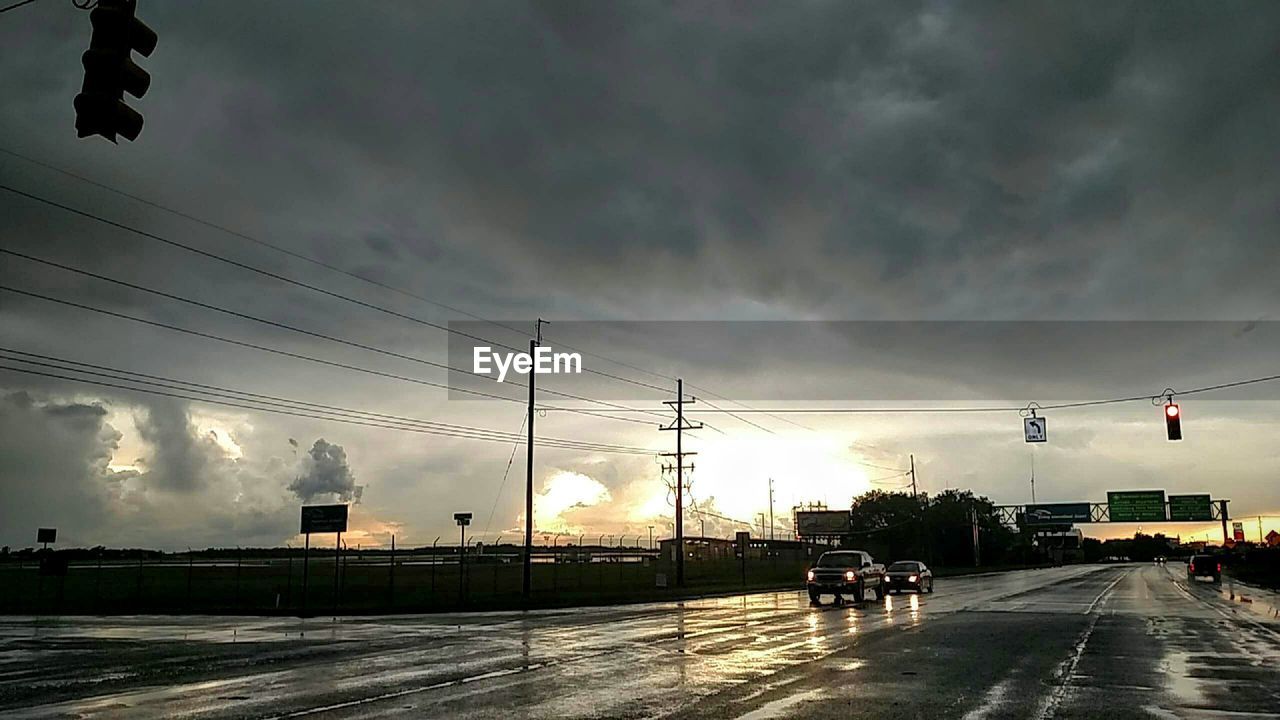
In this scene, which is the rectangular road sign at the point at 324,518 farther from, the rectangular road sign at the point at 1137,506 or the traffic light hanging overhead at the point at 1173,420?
the rectangular road sign at the point at 1137,506

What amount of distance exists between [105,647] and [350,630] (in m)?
5.93

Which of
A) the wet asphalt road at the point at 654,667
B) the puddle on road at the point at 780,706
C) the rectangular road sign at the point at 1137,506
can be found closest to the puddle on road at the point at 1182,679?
the wet asphalt road at the point at 654,667

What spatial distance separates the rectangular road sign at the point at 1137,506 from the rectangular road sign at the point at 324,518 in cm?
8732

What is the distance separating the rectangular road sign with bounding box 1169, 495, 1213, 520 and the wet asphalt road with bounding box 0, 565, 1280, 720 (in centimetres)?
8375

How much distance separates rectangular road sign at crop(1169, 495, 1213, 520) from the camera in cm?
10200

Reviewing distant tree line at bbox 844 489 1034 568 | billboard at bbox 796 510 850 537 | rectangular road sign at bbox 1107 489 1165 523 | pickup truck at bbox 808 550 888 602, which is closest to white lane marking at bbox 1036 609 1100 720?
pickup truck at bbox 808 550 888 602

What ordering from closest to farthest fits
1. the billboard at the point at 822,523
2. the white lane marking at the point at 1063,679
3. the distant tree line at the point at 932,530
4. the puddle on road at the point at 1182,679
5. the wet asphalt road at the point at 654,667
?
the white lane marking at the point at 1063,679 → the wet asphalt road at the point at 654,667 → the puddle on road at the point at 1182,679 → the distant tree line at the point at 932,530 → the billboard at the point at 822,523

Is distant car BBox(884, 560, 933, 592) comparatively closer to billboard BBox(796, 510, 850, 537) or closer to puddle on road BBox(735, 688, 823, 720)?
puddle on road BBox(735, 688, 823, 720)

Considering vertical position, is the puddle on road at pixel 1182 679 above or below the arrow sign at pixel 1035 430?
below

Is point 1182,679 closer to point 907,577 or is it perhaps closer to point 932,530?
point 907,577

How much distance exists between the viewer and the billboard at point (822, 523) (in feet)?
447

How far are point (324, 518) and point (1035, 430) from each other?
2755cm

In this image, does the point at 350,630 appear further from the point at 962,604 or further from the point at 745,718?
the point at 962,604

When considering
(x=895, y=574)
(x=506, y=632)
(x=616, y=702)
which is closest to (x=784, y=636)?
(x=506, y=632)
